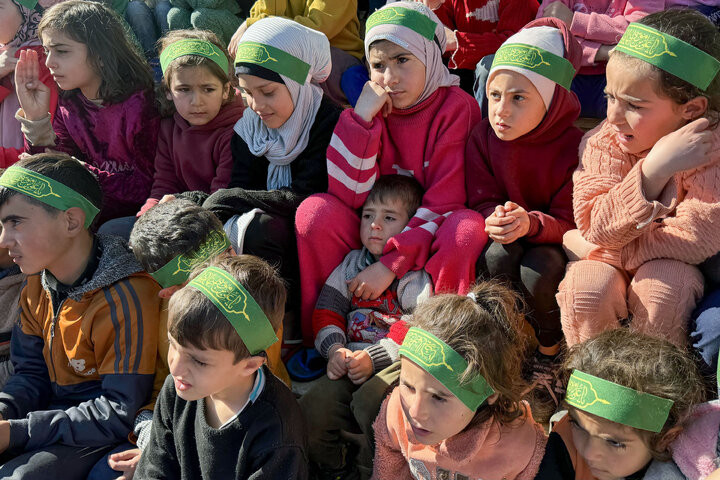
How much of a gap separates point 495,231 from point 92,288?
1499 millimetres

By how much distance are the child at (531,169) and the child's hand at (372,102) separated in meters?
0.39

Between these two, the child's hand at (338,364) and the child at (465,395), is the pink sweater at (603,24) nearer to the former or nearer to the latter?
the child at (465,395)

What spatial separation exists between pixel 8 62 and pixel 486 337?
11.0ft

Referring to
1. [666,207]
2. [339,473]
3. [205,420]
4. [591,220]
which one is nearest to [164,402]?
[205,420]

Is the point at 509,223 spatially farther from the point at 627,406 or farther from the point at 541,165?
the point at 627,406

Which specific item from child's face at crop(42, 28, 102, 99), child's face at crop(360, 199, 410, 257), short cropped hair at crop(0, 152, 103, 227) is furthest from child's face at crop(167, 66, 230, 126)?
child's face at crop(360, 199, 410, 257)

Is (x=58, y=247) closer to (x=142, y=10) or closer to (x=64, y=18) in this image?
(x=64, y=18)

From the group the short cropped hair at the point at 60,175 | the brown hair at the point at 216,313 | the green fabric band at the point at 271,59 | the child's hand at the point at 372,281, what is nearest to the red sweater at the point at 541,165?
the child's hand at the point at 372,281

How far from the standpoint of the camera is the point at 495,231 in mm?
2613

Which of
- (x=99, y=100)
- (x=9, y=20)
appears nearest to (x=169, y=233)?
(x=99, y=100)

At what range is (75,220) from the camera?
9.09ft

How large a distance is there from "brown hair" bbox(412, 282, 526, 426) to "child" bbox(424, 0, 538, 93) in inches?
69.8

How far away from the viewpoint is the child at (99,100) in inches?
140

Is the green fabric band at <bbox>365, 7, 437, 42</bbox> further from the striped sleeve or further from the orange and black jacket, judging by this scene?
the orange and black jacket
